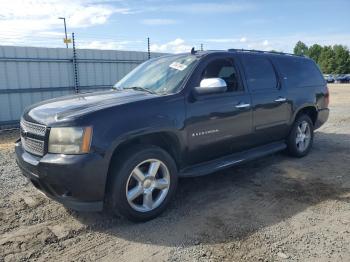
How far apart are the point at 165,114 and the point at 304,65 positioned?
3813 millimetres

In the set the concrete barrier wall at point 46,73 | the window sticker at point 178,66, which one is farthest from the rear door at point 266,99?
the concrete barrier wall at point 46,73

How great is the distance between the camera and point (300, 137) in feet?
21.5

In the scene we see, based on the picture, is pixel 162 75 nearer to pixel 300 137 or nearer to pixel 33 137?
pixel 33 137

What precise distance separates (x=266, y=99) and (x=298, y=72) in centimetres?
141

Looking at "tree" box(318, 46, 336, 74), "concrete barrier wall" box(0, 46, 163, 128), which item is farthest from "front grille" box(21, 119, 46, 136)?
"tree" box(318, 46, 336, 74)

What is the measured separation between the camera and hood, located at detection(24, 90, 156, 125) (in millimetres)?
3660

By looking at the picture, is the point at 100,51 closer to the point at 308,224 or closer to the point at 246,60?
the point at 246,60

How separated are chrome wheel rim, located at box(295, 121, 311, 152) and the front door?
1.70 metres

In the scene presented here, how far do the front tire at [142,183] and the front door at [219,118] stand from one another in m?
0.47

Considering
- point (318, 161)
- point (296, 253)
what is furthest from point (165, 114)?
point (318, 161)

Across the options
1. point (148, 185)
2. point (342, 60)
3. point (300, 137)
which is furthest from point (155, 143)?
point (342, 60)

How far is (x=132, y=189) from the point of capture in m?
3.89

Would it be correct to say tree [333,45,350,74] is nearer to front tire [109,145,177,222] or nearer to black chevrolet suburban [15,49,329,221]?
black chevrolet suburban [15,49,329,221]

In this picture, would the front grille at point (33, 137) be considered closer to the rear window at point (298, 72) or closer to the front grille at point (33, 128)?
the front grille at point (33, 128)
